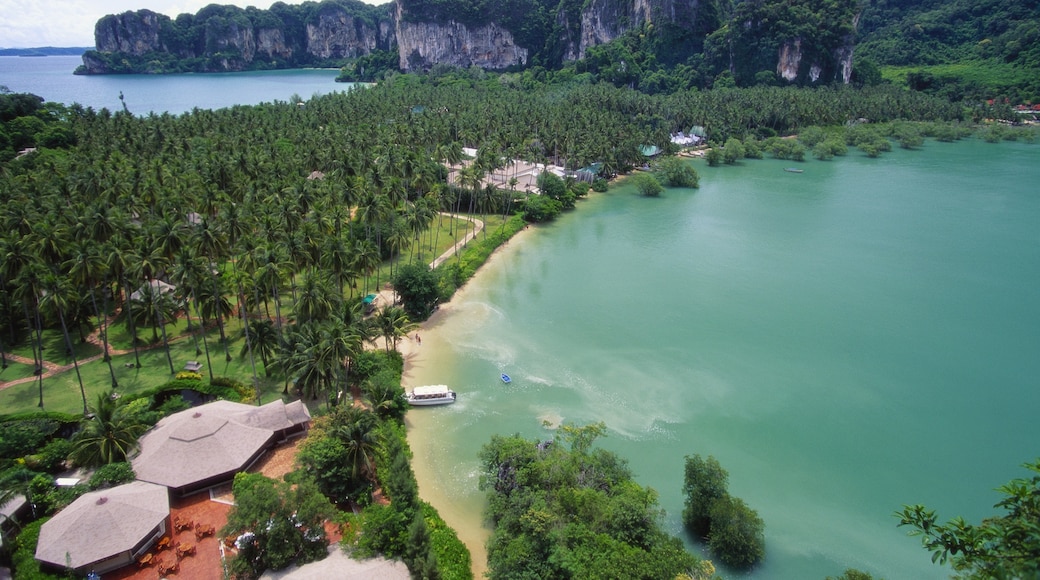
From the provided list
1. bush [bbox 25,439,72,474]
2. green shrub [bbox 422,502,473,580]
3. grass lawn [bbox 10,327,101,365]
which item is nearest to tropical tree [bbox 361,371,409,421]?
green shrub [bbox 422,502,473,580]

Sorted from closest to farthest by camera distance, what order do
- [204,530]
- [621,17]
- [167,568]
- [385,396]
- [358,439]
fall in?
[167,568], [204,530], [358,439], [385,396], [621,17]

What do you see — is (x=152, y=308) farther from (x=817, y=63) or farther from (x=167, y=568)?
(x=817, y=63)

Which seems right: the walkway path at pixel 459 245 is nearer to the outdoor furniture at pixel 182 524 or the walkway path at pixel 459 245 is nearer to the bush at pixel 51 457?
the bush at pixel 51 457

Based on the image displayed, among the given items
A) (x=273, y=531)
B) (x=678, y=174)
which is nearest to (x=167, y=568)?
(x=273, y=531)

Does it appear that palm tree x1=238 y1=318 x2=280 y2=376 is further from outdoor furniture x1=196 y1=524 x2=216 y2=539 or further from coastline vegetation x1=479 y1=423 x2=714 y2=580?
coastline vegetation x1=479 y1=423 x2=714 y2=580

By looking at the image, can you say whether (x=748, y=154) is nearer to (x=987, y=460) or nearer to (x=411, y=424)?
(x=987, y=460)

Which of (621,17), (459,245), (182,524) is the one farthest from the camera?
(621,17)

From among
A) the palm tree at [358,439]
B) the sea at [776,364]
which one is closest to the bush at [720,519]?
the sea at [776,364]

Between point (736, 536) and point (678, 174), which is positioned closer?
point (736, 536)
